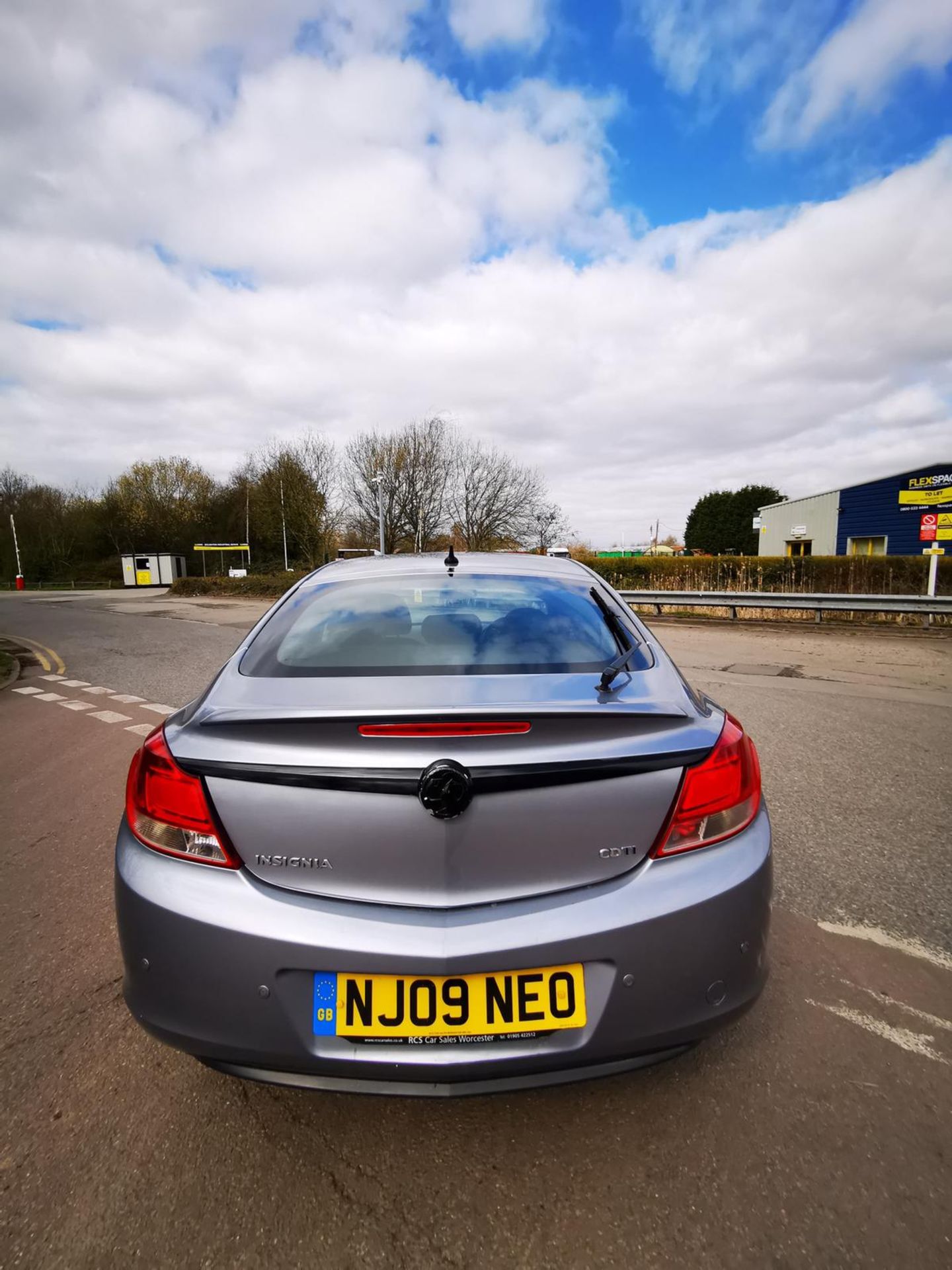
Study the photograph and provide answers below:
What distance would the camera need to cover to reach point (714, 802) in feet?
5.46

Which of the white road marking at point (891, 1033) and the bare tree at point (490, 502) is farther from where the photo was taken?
the bare tree at point (490, 502)

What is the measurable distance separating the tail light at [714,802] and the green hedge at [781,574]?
15.3m

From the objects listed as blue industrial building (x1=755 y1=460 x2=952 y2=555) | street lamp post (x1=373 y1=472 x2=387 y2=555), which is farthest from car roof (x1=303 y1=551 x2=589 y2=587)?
blue industrial building (x1=755 y1=460 x2=952 y2=555)

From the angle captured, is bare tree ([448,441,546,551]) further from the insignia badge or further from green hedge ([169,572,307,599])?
the insignia badge

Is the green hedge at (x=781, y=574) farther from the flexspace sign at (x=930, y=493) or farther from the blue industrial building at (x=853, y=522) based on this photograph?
the blue industrial building at (x=853, y=522)

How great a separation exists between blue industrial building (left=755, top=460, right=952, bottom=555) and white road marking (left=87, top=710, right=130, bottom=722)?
81.4 feet

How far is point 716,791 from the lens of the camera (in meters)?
1.67

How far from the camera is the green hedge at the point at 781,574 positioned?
15742 mm

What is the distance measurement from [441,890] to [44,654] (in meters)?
12.6

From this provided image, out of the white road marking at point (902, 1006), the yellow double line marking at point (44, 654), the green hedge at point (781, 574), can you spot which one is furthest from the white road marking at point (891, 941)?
the green hedge at point (781, 574)

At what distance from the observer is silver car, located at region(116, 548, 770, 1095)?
4.82ft

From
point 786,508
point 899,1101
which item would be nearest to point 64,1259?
point 899,1101

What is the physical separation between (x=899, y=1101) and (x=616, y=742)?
51.4 inches

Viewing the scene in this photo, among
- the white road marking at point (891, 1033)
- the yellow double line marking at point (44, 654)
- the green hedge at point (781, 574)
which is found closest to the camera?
the white road marking at point (891, 1033)
